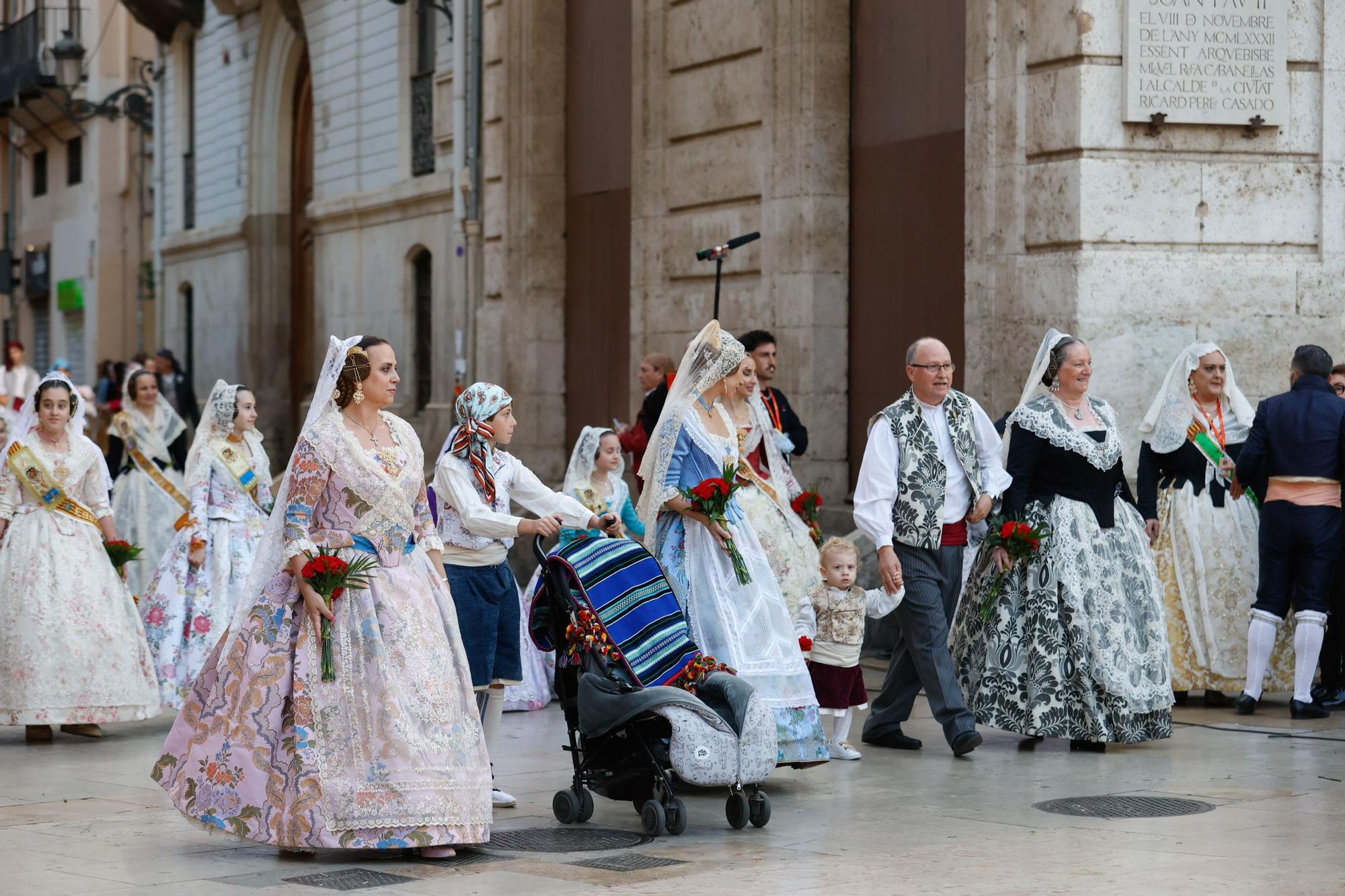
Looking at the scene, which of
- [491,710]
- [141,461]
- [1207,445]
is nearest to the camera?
[491,710]

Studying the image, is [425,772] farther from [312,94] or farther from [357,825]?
[312,94]

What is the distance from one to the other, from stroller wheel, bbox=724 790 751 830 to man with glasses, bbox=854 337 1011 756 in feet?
6.76

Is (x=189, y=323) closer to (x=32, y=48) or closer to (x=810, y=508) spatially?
(x=32, y=48)

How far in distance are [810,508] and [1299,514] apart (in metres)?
2.65

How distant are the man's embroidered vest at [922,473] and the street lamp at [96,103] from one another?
25376mm

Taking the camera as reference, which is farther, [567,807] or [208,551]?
[208,551]

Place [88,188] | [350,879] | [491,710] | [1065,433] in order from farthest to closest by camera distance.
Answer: [88,188]
[1065,433]
[491,710]
[350,879]

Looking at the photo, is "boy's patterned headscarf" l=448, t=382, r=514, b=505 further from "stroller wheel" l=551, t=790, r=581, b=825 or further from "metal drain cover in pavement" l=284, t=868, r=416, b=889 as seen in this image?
"metal drain cover in pavement" l=284, t=868, r=416, b=889

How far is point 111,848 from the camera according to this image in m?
7.70

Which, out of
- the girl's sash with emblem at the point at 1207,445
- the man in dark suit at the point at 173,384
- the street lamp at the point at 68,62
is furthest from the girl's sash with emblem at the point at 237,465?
the street lamp at the point at 68,62

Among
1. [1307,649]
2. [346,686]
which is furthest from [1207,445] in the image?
[346,686]

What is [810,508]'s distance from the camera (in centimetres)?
1099

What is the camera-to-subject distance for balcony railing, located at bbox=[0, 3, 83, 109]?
1522 inches

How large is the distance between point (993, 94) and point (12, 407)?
10133mm
